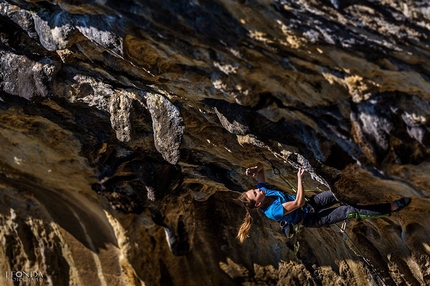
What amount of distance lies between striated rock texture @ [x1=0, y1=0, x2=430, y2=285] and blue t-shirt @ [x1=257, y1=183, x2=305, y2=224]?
469 mm

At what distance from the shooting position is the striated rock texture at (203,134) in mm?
Answer: 5922

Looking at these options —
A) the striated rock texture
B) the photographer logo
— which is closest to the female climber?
the striated rock texture

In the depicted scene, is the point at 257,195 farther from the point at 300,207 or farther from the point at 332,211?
the point at 332,211

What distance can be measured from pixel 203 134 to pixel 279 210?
1.72 metres

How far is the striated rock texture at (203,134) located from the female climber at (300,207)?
156 mm

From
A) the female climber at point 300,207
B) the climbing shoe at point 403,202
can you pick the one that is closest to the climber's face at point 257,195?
the female climber at point 300,207

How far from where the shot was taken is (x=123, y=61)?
25.3ft

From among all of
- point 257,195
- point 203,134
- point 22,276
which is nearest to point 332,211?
point 257,195

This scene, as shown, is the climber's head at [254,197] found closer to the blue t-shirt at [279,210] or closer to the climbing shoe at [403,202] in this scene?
the blue t-shirt at [279,210]

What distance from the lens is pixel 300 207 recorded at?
7992 mm

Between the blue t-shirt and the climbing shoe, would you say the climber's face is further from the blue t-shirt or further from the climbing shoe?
the climbing shoe

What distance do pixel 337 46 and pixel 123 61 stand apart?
2.92m

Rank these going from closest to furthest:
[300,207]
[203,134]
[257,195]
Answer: [257,195], [300,207], [203,134]

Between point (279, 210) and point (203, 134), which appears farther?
point (203, 134)
